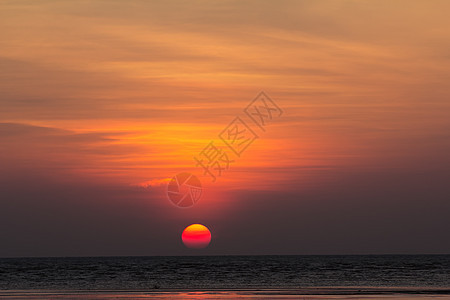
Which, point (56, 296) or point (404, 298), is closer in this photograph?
point (404, 298)

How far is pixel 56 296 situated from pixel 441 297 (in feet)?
100

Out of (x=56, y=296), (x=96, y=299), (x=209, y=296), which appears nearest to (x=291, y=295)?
(x=209, y=296)

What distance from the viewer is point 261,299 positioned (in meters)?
53.4

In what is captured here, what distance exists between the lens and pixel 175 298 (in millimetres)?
55438

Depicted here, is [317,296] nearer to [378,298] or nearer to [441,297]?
[378,298]

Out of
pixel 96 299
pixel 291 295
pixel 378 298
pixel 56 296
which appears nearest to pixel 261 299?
pixel 291 295

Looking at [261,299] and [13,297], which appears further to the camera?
[13,297]

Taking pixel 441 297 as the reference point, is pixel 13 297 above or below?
above

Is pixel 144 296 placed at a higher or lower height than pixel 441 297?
higher

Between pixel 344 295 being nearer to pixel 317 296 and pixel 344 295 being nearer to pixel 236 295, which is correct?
pixel 317 296

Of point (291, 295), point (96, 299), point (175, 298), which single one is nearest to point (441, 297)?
point (291, 295)

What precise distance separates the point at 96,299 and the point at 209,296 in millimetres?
8952

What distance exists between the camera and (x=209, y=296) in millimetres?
57625

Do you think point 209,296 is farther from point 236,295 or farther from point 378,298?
point 378,298
